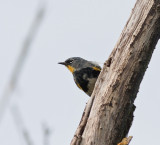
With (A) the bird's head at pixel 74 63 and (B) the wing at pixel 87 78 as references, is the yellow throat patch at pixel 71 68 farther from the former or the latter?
(B) the wing at pixel 87 78

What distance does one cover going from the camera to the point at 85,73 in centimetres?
626

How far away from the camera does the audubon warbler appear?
6.00m

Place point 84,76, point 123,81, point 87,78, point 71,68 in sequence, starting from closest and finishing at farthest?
point 123,81, point 87,78, point 84,76, point 71,68

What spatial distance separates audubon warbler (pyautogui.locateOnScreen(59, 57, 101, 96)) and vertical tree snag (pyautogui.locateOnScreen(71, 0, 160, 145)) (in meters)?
1.67

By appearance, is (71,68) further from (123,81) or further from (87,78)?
(123,81)

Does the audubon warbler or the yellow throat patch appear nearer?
the audubon warbler

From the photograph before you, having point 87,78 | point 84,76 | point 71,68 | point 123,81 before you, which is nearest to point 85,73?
point 84,76

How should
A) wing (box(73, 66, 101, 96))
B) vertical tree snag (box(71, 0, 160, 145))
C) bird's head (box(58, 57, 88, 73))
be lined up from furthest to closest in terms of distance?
1. bird's head (box(58, 57, 88, 73))
2. wing (box(73, 66, 101, 96))
3. vertical tree snag (box(71, 0, 160, 145))

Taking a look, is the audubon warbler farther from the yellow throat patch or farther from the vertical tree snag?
the vertical tree snag

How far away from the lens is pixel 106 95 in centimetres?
421

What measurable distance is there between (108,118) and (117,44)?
92cm

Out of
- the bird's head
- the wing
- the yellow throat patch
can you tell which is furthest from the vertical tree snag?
the yellow throat patch

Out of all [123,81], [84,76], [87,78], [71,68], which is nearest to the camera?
[123,81]

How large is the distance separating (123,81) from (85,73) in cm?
214
